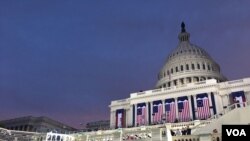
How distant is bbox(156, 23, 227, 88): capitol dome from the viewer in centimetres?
10681

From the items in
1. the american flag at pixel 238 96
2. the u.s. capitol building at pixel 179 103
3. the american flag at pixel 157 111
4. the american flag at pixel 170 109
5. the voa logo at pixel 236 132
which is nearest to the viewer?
the voa logo at pixel 236 132

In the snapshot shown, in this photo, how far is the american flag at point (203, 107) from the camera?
70.9m

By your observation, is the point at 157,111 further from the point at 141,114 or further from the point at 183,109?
the point at 183,109

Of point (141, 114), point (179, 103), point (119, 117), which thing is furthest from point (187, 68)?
point (119, 117)

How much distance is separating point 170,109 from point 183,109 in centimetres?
357

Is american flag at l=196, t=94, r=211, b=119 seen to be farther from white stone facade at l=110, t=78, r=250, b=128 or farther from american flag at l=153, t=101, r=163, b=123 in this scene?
american flag at l=153, t=101, r=163, b=123

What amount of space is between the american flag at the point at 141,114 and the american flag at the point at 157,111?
3.13 m

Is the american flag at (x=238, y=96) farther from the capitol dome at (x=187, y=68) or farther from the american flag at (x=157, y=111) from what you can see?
the capitol dome at (x=187, y=68)

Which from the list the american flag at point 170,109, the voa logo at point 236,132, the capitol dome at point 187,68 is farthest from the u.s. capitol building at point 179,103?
the voa logo at point 236,132

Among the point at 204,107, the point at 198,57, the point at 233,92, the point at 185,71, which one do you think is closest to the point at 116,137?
the point at 204,107

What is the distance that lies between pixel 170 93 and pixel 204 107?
1104 cm

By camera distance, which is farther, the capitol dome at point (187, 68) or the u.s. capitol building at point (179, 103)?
the capitol dome at point (187, 68)

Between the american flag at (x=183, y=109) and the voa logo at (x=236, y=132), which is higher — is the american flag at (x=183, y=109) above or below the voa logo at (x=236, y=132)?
above

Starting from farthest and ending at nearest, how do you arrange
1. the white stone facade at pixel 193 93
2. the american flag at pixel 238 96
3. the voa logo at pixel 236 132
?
the white stone facade at pixel 193 93 < the american flag at pixel 238 96 < the voa logo at pixel 236 132
